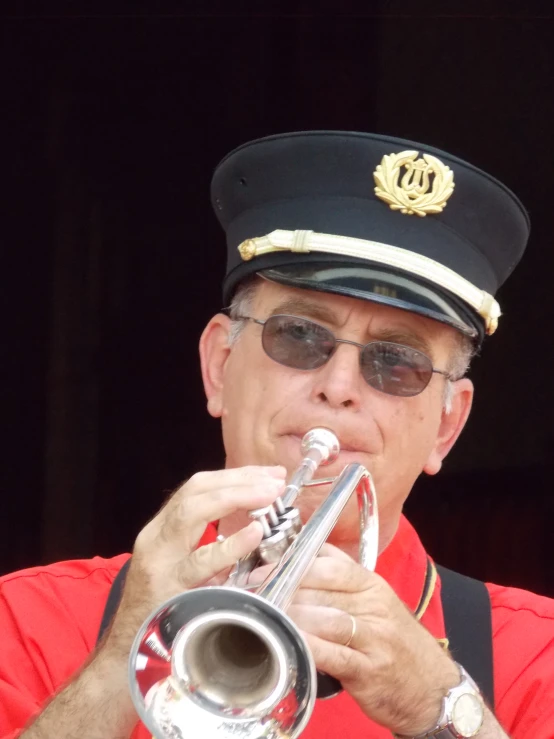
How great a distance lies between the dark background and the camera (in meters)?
4.38

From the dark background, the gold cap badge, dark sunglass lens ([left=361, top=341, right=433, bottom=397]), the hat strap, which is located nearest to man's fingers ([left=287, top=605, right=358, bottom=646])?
dark sunglass lens ([left=361, top=341, right=433, bottom=397])

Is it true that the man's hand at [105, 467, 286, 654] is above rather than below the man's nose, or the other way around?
below

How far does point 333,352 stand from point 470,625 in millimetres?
713

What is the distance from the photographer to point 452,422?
10.3 ft

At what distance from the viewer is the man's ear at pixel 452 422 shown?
3.09 m

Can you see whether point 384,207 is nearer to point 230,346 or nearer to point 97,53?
point 230,346

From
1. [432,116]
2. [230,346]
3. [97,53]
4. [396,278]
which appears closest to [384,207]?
[396,278]

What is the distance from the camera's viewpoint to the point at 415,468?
2.94m

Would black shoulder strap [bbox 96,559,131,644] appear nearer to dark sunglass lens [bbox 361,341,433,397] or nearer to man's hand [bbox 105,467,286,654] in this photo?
man's hand [bbox 105,467,286,654]

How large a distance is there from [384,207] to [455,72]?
1.72 m

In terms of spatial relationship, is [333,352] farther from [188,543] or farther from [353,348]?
[188,543]

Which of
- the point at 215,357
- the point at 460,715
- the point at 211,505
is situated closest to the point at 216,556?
the point at 211,505

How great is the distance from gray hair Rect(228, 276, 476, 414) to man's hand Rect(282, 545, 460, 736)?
800 mm

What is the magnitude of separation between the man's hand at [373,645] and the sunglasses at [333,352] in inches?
25.7
